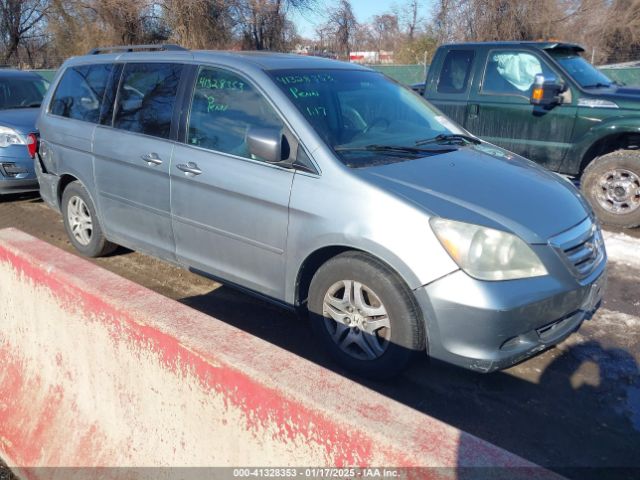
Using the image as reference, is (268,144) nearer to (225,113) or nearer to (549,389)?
(225,113)

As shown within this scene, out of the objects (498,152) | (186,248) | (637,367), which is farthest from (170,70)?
(637,367)

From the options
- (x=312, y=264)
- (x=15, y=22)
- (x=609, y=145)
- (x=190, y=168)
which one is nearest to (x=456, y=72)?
(x=609, y=145)

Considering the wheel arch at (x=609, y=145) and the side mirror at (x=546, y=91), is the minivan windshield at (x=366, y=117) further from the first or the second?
the wheel arch at (x=609, y=145)

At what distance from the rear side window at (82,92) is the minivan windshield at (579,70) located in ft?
16.8

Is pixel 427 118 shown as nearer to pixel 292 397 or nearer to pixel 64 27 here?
pixel 292 397

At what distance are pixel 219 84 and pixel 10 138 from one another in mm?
4560

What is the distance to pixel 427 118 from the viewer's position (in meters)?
4.43

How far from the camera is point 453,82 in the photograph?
7684 millimetres

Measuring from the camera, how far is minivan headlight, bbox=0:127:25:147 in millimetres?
7285

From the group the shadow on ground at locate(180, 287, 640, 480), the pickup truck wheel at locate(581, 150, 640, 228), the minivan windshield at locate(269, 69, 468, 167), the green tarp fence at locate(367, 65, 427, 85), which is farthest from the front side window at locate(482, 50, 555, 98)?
the green tarp fence at locate(367, 65, 427, 85)

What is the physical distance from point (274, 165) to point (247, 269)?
0.73 m

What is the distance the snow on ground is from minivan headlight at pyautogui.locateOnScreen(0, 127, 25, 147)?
6902 millimetres

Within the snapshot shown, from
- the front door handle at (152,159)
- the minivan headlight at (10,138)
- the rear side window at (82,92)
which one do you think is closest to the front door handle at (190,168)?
the front door handle at (152,159)

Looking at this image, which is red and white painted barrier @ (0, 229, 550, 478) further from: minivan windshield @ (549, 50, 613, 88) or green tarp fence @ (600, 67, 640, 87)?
green tarp fence @ (600, 67, 640, 87)
